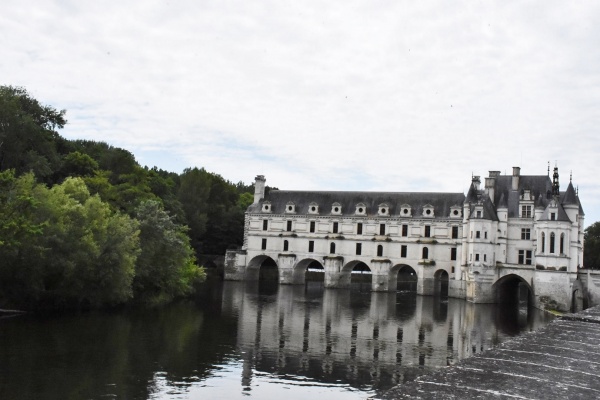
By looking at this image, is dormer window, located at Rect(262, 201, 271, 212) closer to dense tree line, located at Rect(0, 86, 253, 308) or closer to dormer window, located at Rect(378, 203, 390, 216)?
dormer window, located at Rect(378, 203, 390, 216)

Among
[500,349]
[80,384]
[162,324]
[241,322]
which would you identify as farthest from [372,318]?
[500,349]

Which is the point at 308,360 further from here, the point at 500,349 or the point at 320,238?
the point at 320,238

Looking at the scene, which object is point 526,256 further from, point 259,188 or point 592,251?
point 259,188

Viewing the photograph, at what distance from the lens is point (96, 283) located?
31.1 meters

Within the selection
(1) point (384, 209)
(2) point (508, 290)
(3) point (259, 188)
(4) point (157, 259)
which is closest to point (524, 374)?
(4) point (157, 259)

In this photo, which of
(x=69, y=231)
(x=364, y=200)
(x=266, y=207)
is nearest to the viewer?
(x=69, y=231)

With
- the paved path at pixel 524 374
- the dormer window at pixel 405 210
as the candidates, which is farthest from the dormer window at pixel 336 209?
the paved path at pixel 524 374

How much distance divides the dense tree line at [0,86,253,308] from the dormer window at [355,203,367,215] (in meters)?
21.2

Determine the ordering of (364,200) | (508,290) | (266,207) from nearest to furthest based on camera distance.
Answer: (508,290) < (364,200) < (266,207)

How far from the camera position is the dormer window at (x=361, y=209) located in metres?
62.4

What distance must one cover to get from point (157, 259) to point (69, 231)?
8.92 meters

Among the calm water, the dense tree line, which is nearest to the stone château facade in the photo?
the calm water

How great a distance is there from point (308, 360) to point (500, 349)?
Answer: 12.9 meters

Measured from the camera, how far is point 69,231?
30.3 meters
